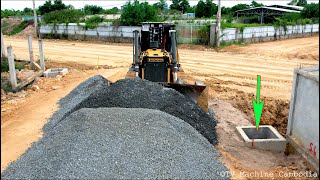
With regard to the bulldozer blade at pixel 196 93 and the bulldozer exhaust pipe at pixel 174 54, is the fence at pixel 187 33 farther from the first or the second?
the bulldozer blade at pixel 196 93

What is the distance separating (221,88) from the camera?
11.6 metres

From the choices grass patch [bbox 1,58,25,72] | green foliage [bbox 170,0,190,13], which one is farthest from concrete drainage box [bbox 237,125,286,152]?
green foliage [bbox 170,0,190,13]

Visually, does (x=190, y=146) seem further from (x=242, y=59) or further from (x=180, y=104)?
(x=242, y=59)

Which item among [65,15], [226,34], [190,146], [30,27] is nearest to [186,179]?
[190,146]

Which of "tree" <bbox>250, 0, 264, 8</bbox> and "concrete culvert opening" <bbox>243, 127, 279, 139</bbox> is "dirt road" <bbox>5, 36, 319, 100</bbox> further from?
"tree" <bbox>250, 0, 264, 8</bbox>

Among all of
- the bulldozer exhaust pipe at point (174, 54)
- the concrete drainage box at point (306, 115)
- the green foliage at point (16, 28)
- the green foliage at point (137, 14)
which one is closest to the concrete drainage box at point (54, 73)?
the bulldozer exhaust pipe at point (174, 54)

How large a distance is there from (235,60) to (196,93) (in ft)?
31.1

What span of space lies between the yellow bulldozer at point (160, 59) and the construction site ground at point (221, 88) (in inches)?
43.0

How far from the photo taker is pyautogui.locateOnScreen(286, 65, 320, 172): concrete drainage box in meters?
5.18

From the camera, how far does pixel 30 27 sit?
3484 centimetres

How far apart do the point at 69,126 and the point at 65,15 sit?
28776 millimetres

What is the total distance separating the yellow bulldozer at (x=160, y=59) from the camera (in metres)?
8.55

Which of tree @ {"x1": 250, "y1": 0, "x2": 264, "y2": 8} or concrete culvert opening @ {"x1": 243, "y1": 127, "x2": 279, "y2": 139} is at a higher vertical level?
tree @ {"x1": 250, "y1": 0, "x2": 264, "y2": 8}

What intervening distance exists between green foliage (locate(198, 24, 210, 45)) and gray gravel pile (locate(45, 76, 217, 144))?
14.5 m
